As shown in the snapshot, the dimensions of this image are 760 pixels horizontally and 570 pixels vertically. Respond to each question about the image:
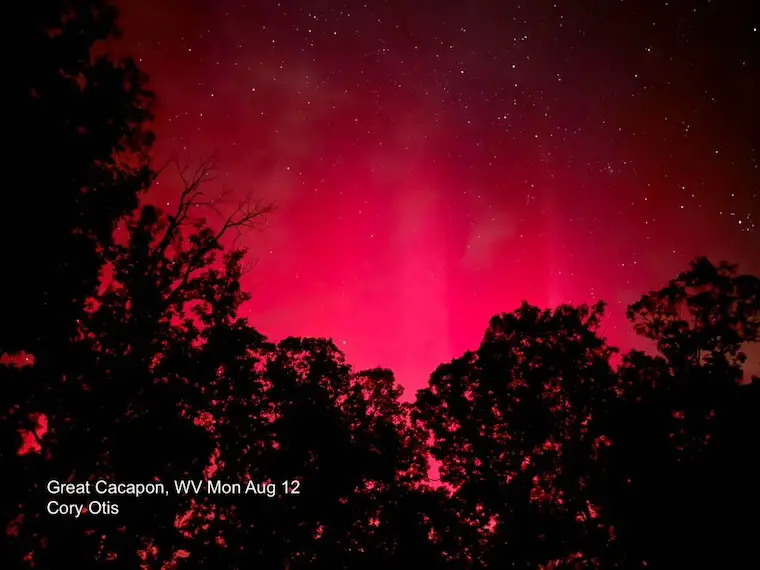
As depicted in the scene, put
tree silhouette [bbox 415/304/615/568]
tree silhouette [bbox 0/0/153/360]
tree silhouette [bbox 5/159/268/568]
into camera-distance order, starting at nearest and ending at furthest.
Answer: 1. tree silhouette [bbox 0/0/153/360]
2. tree silhouette [bbox 5/159/268/568]
3. tree silhouette [bbox 415/304/615/568]

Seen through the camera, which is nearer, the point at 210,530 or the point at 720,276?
the point at 720,276

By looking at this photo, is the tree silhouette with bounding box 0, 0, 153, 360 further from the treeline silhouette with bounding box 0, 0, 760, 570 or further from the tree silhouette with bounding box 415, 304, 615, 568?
the tree silhouette with bounding box 415, 304, 615, 568

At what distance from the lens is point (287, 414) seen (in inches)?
747

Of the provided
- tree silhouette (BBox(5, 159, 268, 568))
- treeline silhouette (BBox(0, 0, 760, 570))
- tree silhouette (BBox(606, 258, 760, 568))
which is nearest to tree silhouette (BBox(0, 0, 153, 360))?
treeline silhouette (BBox(0, 0, 760, 570))

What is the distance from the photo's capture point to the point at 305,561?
1825 centimetres

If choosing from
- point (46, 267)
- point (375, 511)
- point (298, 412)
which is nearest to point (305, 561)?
point (375, 511)

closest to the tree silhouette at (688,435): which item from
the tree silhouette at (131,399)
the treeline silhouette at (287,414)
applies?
the treeline silhouette at (287,414)

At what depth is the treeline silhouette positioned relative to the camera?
19.1ft

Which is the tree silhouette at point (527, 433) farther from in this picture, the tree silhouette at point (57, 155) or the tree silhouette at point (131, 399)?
the tree silhouette at point (57, 155)

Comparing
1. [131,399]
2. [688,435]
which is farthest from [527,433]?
[131,399]

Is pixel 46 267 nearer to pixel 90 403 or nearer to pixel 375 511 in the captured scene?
pixel 90 403

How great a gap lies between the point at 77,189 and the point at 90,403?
281 inches

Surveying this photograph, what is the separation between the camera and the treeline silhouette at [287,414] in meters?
5.82

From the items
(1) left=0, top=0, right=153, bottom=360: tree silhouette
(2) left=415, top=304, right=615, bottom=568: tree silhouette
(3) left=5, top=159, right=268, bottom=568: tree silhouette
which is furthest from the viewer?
(2) left=415, top=304, right=615, bottom=568: tree silhouette
